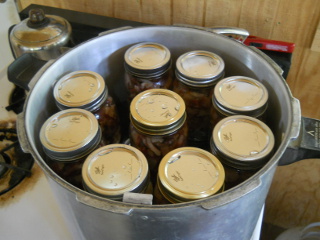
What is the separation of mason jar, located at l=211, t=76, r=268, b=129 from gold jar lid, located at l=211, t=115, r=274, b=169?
0.8 inches

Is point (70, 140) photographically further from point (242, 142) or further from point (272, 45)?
point (272, 45)

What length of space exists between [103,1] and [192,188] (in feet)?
1.59

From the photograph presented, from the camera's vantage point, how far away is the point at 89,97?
51 cm

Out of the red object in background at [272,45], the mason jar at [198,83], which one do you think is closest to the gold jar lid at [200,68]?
the mason jar at [198,83]

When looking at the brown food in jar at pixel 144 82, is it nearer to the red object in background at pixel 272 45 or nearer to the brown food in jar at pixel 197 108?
the brown food in jar at pixel 197 108

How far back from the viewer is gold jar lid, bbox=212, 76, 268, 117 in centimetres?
48

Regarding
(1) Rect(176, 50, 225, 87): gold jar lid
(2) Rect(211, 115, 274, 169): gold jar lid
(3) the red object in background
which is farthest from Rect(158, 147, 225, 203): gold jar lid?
(3) the red object in background

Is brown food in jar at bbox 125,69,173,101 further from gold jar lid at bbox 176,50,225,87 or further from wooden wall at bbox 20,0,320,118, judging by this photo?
wooden wall at bbox 20,0,320,118

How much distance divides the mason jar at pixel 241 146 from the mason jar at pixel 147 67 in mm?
145

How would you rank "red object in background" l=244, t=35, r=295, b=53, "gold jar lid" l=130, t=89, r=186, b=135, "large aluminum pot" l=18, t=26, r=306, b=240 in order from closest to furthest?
"large aluminum pot" l=18, t=26, r=306, b=240
"gold jar lid" l=130, t=89, r=186, b=135
"red object in background" l=244, t=35, r=295, b=53

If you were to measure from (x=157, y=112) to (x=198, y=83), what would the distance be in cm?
9

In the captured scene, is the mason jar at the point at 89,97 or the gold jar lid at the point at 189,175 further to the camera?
the mason jar at the point at 89,97

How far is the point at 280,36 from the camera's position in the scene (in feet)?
2.06

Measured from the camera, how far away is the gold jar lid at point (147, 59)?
0.53 meters
